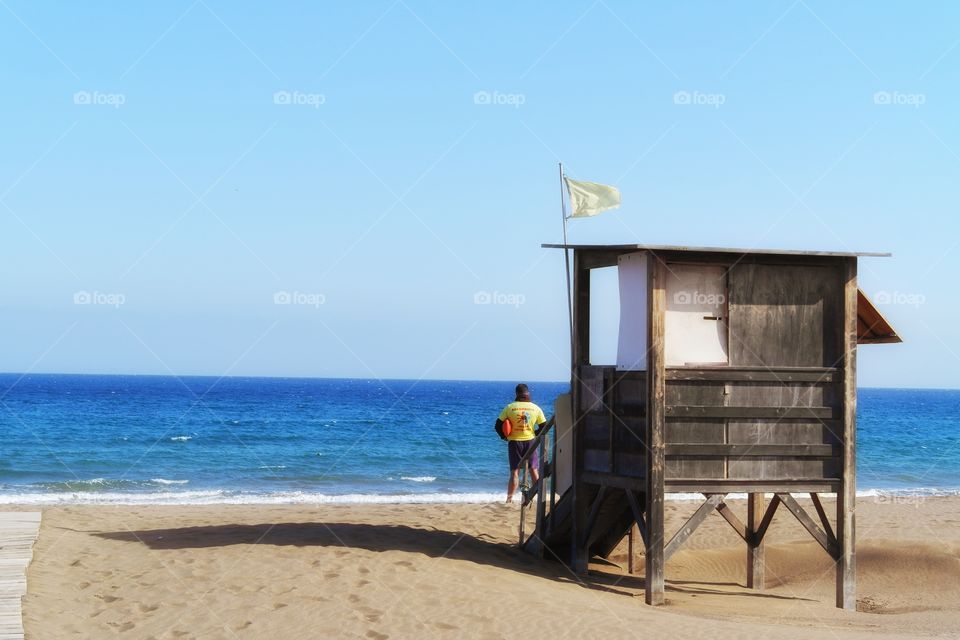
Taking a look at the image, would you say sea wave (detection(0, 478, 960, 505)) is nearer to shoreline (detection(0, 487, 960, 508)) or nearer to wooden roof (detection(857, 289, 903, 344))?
shoreline (detection(0, 487, 960, 508))

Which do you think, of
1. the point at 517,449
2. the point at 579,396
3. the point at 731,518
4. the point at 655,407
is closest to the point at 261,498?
the point at 517,449

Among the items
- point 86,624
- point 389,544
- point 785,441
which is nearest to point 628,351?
point 785,441

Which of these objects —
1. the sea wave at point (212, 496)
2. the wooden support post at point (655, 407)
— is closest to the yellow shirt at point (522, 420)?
the wooden support post at point (655, 407)

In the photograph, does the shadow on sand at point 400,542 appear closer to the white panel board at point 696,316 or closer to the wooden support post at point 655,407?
the wooden support post at point 655,407

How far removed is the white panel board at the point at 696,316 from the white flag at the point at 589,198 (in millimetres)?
1678

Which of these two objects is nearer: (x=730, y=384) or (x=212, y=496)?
(x=730, y=384)

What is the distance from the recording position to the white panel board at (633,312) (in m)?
11.5

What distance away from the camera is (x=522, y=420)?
608 inches

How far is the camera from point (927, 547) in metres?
14.9

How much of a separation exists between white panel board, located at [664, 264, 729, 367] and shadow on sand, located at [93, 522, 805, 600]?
2960mm

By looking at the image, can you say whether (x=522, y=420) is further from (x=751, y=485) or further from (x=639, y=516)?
(x=751, y=485)

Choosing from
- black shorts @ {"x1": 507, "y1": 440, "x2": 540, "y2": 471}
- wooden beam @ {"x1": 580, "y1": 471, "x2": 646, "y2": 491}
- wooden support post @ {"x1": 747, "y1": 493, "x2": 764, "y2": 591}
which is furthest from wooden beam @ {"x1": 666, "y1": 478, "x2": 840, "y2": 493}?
black shorts @ {"x1": 507, "y1": 440, "x2": 540, "y2": 471}

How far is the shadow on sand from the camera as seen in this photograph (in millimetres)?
12664

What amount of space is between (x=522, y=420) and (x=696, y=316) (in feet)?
15.2
